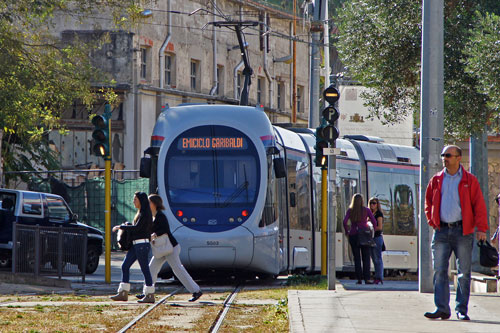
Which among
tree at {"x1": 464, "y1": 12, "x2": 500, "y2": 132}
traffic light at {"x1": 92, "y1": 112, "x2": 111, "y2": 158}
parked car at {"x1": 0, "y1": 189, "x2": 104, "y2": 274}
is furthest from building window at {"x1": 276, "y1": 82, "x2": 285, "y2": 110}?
tree at {"x1": 464, "y1": 12, "x2": 500, "y2": 132}

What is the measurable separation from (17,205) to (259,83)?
29.6 meters

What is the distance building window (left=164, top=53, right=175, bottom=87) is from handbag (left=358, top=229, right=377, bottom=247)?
2583 centimetres

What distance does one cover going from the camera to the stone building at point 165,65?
40219 millimetres

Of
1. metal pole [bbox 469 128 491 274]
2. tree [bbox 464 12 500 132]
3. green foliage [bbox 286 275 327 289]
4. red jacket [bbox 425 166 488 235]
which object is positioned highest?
tree [bbox 464 12 500 132]

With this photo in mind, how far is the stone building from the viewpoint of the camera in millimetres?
40219

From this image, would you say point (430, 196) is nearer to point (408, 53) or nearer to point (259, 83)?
point (408, 53)

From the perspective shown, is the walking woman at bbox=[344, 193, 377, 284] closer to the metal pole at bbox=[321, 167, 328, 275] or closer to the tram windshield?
the metal pole at bbox=[321, 167, 328, 275]

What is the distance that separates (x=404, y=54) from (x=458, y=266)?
12.1 m

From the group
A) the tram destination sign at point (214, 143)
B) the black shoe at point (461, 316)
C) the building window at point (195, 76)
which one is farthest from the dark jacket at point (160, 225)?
the building window at point (195, 76)

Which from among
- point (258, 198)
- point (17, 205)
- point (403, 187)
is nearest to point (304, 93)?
point (403, 187)

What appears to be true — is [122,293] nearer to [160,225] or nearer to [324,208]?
[160,225]

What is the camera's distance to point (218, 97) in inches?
1800

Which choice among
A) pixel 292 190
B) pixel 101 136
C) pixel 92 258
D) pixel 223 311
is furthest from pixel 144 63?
pixel 223 311

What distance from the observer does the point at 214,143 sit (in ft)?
59.5
